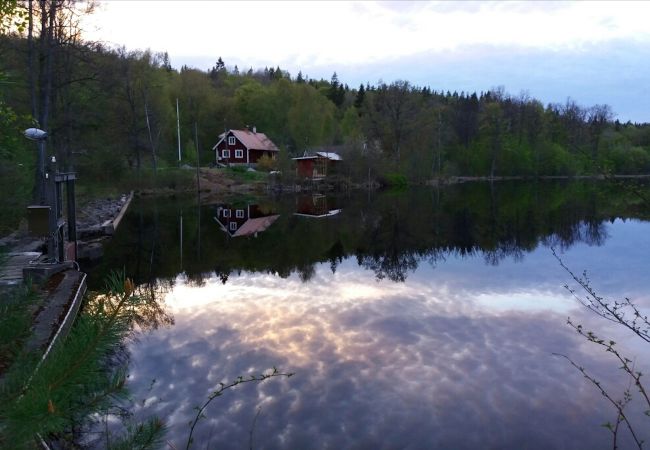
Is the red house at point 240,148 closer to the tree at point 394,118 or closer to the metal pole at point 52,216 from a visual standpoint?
the tree at point 394,118

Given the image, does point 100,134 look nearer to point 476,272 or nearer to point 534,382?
point 476,272

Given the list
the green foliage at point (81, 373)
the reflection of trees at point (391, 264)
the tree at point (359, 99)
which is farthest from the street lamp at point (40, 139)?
the tree at point (359, 99)

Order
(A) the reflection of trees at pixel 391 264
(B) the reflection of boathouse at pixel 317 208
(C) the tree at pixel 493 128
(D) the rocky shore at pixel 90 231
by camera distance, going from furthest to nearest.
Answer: (C) the tree at pixel 493 128, (B) the reflection of boathouse at pixel 317 208, (A) the reflection of trees at pixel 391 264, (D) the rocky shore at pixel 90 231

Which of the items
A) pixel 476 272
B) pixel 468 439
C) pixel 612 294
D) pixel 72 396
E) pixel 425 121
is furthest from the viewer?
pixel 425 121

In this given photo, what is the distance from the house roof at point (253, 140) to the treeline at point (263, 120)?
99.3 inches

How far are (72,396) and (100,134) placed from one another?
43.2 m

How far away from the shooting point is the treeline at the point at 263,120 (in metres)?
22.9

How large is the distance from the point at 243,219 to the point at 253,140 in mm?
35984

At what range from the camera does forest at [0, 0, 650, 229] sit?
20781 millimetres

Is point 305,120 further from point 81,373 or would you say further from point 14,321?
point 81,373

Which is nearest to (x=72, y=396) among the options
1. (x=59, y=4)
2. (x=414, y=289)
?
(x=414, y=289)

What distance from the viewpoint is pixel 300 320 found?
11.0 metres

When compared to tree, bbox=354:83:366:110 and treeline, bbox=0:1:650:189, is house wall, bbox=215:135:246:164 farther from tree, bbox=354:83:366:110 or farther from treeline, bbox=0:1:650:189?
tree, bbox=354:83:366:110

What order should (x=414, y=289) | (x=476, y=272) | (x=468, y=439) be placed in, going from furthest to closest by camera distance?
(x=476, y=272) → (x=414, y=289) → (x=468, y=439)
